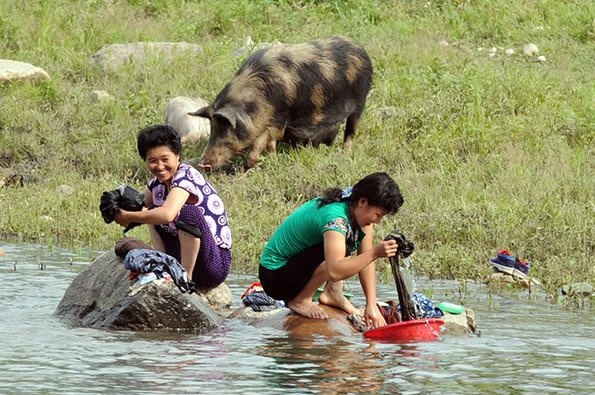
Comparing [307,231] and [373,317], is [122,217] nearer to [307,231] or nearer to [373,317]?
[307,231]

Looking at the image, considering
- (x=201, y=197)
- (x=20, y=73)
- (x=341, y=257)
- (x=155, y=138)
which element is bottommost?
(x=341, y=257)

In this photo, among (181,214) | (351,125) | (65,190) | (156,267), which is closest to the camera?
(156,267)

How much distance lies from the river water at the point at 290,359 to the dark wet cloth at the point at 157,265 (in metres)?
0.34

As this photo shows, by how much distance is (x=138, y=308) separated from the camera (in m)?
8.24

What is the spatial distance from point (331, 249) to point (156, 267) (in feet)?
3.58

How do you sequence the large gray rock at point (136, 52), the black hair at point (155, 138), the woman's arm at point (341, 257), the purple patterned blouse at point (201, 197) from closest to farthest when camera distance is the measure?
the woman's arm at point (341, 257)
the black hair at point (155, 138)
the purple patterned blouse at point (201, 197)
the large gray rock at point (136, 52)

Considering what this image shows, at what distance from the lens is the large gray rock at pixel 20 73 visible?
52.2ft

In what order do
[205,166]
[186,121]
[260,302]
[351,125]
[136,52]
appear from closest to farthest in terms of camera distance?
[260,302], [205,166], [351,125], [186,121], [136,52]

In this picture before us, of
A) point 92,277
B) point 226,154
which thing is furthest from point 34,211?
point 92,277

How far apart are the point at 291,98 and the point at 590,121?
2983 millimetres

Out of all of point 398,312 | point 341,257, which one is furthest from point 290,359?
point 398,312

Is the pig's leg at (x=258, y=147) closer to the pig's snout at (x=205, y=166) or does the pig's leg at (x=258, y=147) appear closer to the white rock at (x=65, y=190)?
the pig's snout at (x=205, y=166)

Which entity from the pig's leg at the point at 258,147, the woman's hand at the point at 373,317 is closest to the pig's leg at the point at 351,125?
the pig's leg at the point at 258,147

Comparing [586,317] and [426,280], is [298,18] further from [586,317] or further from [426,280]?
[586,317]
